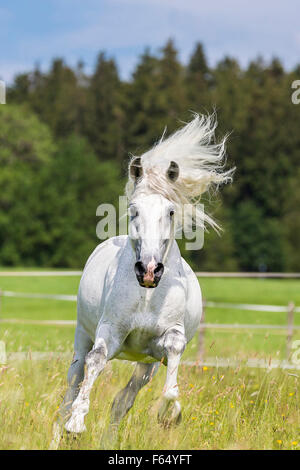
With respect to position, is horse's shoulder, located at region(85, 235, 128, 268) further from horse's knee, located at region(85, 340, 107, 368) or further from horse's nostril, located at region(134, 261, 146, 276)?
horse's nostril, located at region(134, 261, 146, 276)

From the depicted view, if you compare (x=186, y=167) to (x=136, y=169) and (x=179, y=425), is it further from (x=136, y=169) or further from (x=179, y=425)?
(x=179, y=425)

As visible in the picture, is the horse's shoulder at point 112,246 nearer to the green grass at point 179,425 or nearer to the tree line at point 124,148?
the green grass at point 179,425

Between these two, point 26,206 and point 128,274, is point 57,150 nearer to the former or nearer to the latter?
point 26,206

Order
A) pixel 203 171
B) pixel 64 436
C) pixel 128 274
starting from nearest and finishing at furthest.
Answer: pixel 64 436 < pixel 128 274 < pixel 203 171

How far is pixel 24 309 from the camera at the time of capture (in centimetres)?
2512

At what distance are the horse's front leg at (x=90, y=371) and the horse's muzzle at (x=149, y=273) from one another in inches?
23.1

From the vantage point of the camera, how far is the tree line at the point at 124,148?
49.0m

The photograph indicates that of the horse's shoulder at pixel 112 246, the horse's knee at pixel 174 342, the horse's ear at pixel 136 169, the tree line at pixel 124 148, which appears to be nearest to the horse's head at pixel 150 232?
the horse's ear at pixel 136 169

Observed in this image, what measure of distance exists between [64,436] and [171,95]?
2128 inches

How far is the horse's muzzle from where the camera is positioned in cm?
373

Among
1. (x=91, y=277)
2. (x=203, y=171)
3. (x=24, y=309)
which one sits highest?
(x=203, y=171)

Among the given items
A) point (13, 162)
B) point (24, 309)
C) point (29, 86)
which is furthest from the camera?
point (29, 86)

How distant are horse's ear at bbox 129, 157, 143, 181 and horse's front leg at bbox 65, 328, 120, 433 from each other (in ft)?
3.21

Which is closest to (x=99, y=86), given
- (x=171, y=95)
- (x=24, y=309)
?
(x=171, y=95)
